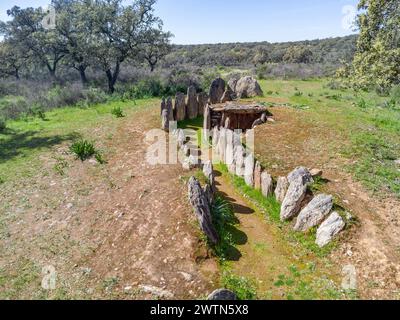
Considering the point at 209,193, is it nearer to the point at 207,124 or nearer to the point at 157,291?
the point at 157,291

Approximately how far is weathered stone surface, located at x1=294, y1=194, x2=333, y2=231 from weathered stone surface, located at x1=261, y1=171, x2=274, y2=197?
148cm

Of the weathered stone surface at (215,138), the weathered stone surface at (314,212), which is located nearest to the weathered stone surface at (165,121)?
the weathered stone surface at (215,138)

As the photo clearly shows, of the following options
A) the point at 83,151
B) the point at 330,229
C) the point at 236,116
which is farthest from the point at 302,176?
the point at 83,151

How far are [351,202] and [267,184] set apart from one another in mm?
2302

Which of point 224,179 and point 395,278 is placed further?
point 224,179

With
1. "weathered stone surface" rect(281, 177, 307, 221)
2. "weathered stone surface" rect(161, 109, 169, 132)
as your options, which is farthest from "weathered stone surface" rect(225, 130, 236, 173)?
"weathered stone surface" rect(161, 109, 169, 132)

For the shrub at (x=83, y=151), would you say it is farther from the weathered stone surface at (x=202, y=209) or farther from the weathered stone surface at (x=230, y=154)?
the weathered stone surface at (x=202, y=209)

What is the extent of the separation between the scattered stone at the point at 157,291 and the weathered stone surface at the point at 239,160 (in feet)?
18.8

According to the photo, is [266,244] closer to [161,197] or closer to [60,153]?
[161,197]

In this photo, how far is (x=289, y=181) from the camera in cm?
1005

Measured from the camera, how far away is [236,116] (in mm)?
17062

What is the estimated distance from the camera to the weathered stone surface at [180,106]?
18.2m

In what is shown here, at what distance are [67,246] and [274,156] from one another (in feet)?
24.2

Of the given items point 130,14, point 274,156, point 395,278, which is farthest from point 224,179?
point 130,14
